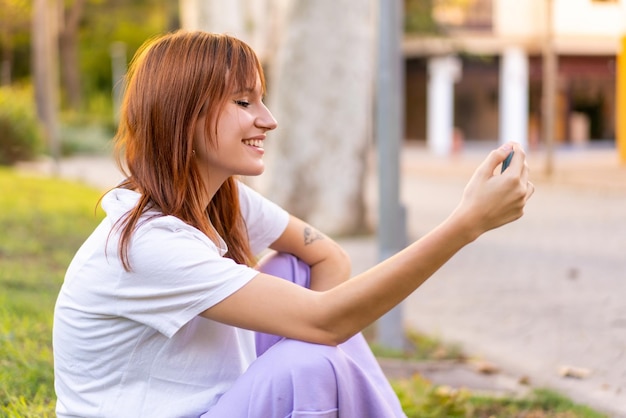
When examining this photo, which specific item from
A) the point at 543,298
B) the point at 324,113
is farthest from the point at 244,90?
the point at 324,113

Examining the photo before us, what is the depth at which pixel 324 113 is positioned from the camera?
11.0 m

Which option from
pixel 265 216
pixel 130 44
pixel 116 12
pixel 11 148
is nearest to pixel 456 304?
pixel 265 216

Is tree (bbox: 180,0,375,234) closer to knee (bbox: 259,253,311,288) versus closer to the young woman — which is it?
knee (bbox: 259,253,311,288)

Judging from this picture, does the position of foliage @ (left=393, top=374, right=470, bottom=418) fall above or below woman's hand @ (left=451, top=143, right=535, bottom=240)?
below

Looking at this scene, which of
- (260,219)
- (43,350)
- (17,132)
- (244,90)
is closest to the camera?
(244,90)

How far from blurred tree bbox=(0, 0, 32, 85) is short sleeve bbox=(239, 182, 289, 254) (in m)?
27.7

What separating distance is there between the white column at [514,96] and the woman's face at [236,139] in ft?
103

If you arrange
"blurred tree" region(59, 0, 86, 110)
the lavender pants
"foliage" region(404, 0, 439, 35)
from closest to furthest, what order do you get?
the lavender pants, "foliage" region(404, 0, 439, 35), "blurred tree" region(59, 0, 86, 110)

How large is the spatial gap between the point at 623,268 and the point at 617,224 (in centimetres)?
363

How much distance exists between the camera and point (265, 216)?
3.03 m

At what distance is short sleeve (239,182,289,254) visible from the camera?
9.75 ft

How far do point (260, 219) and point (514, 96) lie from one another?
31.5 m

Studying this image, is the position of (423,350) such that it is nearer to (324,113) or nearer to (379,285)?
(379,285)

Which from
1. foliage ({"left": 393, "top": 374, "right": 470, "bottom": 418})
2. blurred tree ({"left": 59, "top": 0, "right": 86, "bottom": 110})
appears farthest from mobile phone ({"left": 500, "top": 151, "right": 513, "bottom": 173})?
blurred tree ({"left": 59, "top": 0, "right": 86, "bottom": 110})
